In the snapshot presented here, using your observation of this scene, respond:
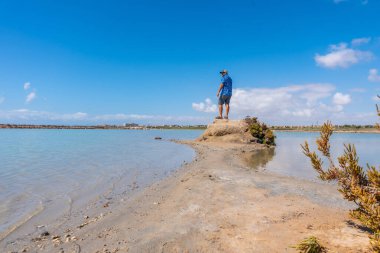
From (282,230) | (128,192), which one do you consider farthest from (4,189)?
(282,230)

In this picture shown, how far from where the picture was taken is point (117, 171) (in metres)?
14.6

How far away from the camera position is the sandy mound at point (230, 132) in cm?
2945

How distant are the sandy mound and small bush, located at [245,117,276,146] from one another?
0.60 meters

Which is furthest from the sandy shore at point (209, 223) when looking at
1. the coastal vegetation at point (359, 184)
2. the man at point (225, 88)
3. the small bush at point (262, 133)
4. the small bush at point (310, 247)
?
the small bush at point (262, 133)

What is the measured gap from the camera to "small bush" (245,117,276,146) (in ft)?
98.5

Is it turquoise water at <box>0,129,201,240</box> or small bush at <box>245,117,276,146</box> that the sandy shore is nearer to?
turquoise water at <box>0,129,201,240</box>

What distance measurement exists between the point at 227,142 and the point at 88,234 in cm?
2367

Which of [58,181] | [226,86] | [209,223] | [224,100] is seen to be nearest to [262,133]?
[224,100]

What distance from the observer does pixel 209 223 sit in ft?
20.1

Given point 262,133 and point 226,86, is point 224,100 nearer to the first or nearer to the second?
point 226,86

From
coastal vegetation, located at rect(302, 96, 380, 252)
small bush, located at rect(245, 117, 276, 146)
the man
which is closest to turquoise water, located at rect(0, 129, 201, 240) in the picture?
coastal vegetation, located at rect(302, 96, 380, 252)

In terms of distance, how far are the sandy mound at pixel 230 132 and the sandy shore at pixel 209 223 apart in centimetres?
2010

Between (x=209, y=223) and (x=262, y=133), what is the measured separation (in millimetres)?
25835

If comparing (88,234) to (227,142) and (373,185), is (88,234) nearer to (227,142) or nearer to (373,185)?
(373,185)
